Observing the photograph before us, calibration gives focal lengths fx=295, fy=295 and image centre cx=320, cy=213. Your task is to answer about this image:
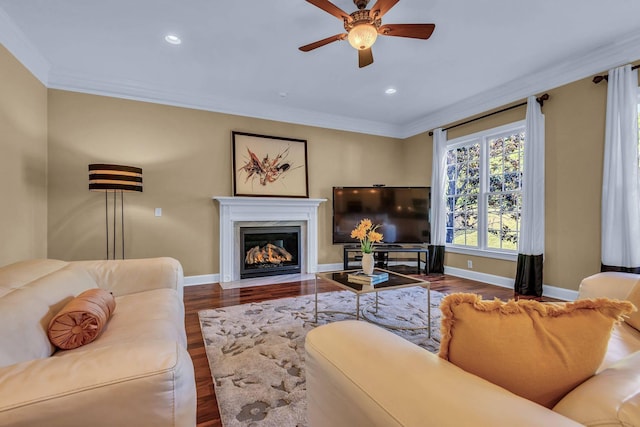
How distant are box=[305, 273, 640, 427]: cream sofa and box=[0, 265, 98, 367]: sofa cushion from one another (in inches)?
41.0

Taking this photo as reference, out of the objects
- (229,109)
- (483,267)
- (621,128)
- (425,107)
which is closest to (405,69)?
(425,107)

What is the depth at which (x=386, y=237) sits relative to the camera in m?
5.17

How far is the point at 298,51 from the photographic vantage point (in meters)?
3.23

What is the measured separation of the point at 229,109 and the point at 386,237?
3325mm

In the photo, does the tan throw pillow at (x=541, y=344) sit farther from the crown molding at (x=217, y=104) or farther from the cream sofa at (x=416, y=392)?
the crown molding at (x=217, y=104)

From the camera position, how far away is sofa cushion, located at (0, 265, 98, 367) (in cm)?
105

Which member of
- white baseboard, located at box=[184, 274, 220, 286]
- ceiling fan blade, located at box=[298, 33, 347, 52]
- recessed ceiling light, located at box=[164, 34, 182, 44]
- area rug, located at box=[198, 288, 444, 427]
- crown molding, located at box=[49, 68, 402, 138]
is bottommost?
area rug, located at box=[198, 288, 444, 427]

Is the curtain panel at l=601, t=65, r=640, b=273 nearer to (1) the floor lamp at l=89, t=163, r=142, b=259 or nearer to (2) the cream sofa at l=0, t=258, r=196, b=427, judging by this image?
(2) the cream sofa at l=0, t=258, r=196, b=427

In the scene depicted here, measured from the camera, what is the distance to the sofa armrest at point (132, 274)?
2.13 meters

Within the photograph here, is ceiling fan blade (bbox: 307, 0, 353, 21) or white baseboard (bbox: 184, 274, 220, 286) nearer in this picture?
ceiling fan blade (bbox: 307, 0, 353, 21)

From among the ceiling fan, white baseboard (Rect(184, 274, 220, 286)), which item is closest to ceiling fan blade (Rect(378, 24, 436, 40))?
the ceiling fan

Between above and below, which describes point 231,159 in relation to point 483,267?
above

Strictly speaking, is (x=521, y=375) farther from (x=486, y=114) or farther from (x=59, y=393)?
(x=486, y=114)

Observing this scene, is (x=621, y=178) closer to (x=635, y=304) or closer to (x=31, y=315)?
(x=635, y=304)
